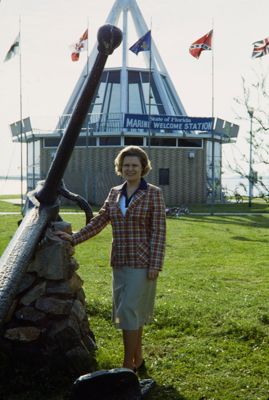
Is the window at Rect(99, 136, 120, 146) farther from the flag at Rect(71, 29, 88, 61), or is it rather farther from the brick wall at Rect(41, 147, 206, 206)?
the flag at Rect(71, 29, 88, 61)

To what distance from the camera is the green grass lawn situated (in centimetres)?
455

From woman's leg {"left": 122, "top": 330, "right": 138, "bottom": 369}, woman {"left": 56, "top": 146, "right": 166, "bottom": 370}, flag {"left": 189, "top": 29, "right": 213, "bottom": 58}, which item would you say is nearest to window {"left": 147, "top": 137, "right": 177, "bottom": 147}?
flag {"left": 189, "top": 29, "right": 213, "bottom": 58}

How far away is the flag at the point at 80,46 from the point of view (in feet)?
86.9

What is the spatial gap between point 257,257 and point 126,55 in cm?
2589

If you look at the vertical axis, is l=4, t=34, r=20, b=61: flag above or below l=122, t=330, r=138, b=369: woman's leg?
above

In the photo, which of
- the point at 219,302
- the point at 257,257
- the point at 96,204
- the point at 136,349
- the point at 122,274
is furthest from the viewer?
the point at 96,204

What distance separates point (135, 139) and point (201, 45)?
8317mm

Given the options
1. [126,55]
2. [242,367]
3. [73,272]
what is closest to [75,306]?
[73,272]

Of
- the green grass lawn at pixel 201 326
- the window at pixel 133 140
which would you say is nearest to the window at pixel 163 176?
the window at pixel 133 140

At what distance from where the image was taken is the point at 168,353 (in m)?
5.28

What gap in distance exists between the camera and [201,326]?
20.1 feet

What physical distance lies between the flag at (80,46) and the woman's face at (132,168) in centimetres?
2346

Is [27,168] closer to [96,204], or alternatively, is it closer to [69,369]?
[96,204]

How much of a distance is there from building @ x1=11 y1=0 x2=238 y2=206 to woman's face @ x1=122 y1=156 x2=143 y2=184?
26.2 meters
